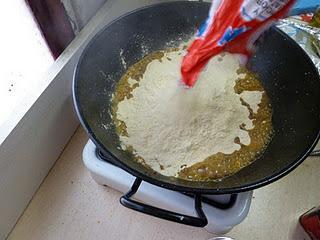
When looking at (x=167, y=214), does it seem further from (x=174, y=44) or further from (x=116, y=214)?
(x=174, y=44)

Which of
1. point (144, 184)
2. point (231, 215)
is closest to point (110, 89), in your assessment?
point (144, 184)

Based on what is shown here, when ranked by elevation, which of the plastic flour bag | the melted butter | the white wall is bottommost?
the melted butter

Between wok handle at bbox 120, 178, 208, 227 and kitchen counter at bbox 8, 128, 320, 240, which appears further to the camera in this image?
kitchen counter at bbox 8, 128, 320, 240

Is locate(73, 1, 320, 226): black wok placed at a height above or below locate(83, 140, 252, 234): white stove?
above

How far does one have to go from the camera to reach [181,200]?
18.6 inches

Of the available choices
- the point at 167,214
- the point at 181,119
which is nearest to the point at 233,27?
the point at 181,119

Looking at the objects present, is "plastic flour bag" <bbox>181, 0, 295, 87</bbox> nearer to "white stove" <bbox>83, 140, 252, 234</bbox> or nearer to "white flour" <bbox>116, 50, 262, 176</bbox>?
"white flour" <bbox>116, 50, 262, 176</bbox>

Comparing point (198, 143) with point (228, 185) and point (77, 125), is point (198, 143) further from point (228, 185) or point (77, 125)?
point (77, 125)

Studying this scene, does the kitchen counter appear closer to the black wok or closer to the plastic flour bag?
the black wok

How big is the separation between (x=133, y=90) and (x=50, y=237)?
270mm

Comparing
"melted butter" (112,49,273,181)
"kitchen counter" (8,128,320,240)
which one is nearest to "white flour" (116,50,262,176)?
"melted butter" (112,49,273,181)

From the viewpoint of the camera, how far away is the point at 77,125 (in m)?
0.63

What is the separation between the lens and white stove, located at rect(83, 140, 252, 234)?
18.1 inches

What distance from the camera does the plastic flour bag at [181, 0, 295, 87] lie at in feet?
1.33
